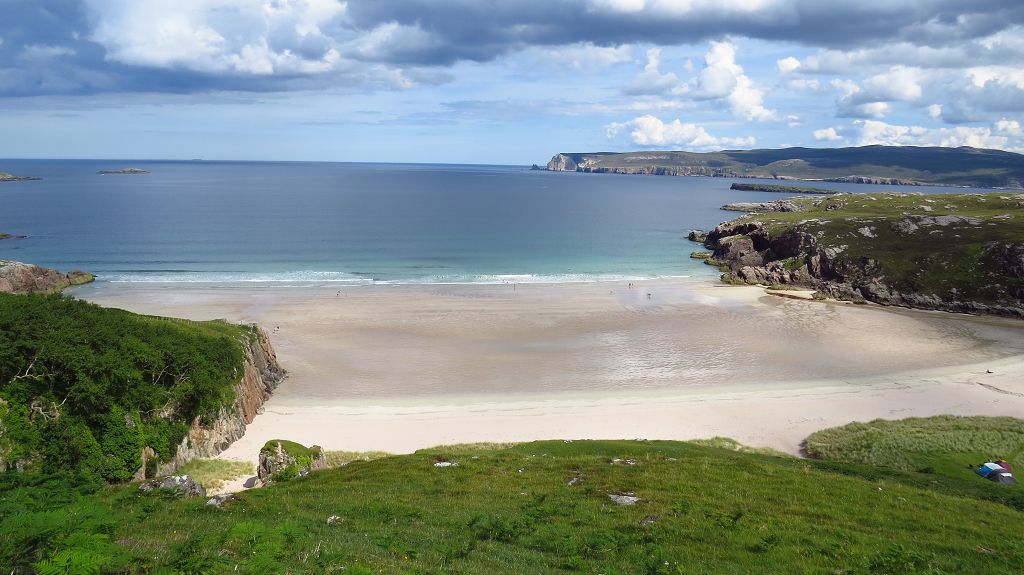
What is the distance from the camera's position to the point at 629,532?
15891 millimetres

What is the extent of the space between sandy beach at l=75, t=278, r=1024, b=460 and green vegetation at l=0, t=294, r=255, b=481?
4714mm

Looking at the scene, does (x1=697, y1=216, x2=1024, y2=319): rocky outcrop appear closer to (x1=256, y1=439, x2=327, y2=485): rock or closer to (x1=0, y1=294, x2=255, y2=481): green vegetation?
(x1=256, y1=439, x2=327, y2=485): rock

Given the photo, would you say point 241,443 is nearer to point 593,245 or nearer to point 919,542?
point 919,542

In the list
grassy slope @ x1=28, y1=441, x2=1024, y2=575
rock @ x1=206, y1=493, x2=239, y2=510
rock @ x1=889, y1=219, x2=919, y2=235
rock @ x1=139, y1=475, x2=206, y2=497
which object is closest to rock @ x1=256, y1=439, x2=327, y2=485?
grassy slope @ x1=28, y1=441, x2=1024, y2=575

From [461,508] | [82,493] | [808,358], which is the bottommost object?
[808,358]

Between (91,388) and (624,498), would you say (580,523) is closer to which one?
(624,498)

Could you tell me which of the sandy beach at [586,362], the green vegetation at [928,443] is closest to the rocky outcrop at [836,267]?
the sandy beach at [586,362]

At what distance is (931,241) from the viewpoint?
82.4 m

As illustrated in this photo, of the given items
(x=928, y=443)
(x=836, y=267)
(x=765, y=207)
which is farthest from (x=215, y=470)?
(x=765, y=207)

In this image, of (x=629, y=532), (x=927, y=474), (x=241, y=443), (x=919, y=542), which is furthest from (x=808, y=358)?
(x=241, y=443)

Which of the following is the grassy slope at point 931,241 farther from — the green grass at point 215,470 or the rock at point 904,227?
the green grass at point 215,470

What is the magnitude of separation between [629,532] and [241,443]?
78.6 feet

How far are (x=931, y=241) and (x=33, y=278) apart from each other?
118510mm

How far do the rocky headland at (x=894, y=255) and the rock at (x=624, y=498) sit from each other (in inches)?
2627
